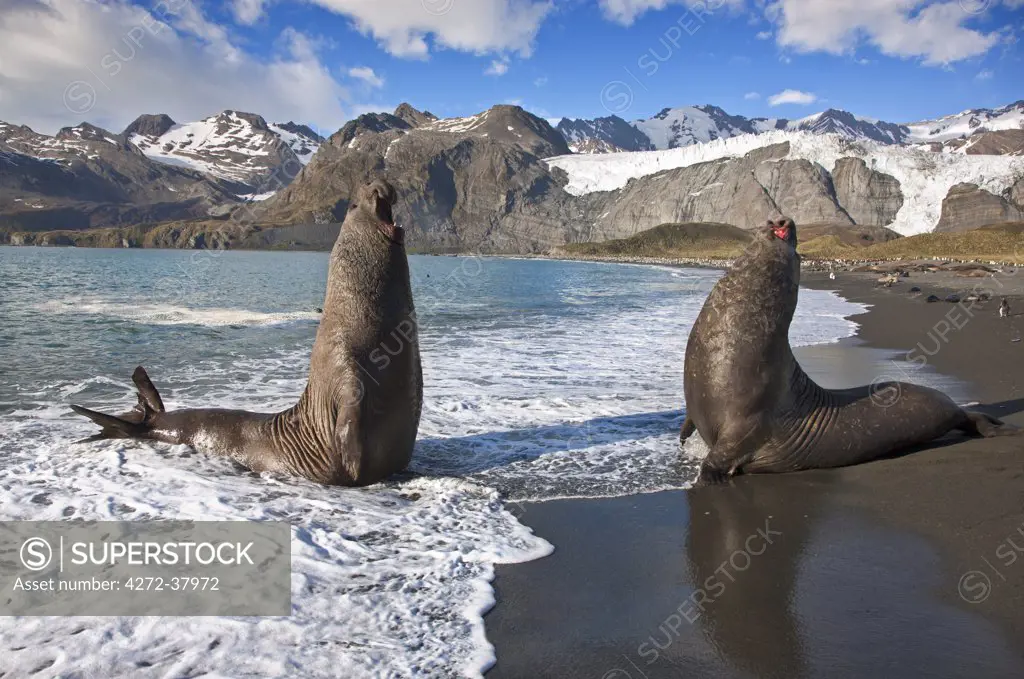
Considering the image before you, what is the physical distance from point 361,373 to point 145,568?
2.19 metres

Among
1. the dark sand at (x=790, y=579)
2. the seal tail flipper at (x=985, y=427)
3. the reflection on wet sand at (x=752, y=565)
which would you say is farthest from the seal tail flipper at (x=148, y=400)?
the seal tail flipper at (x=985, y=427)

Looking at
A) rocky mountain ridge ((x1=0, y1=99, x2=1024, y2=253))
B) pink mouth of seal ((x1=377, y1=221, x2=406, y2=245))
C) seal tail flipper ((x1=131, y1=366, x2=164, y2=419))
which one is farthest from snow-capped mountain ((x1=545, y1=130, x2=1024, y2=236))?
seal tail flipper ((x1=131, y1=366, x2=164, y2=419))

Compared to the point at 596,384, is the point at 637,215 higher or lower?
higher

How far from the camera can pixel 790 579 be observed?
13.8 ft

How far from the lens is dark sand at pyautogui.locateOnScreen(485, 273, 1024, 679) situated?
3346 mm

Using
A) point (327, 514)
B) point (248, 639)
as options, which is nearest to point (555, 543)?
point (327, 514)

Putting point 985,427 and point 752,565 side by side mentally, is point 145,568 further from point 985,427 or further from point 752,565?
point 985,427

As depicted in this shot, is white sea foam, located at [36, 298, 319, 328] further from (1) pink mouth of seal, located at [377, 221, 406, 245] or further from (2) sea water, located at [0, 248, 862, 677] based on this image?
(1) pink mouth of seal, located at [377, 221, 406, 245]

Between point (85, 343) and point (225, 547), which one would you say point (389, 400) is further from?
point (85, 343)

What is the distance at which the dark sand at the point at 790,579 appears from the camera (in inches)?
132

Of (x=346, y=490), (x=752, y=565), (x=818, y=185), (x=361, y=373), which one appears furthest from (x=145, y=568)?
(x=818, y=185)

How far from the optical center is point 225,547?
180 inches

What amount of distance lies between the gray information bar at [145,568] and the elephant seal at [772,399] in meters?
3.78

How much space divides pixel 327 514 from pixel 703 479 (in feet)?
10.7
